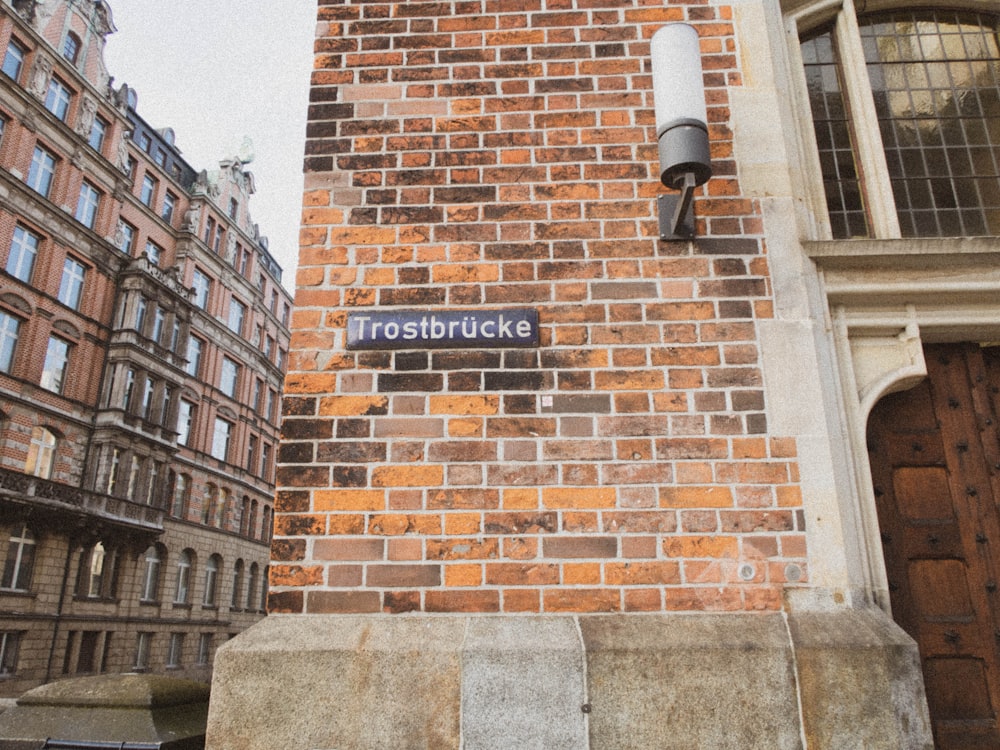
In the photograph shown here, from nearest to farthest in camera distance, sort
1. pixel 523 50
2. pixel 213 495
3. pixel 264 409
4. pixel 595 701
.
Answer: pixel 595 701, pixel 523 50, pixel 213 495, pixel 264 409

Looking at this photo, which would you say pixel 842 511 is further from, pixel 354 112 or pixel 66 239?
pixel 66 239

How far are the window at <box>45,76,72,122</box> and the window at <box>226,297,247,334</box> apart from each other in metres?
10.9

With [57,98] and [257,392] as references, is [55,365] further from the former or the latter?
[257,392]

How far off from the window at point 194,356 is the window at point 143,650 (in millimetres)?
10441

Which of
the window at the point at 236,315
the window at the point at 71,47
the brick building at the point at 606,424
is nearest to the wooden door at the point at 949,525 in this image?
the brick building at the point at 606,424

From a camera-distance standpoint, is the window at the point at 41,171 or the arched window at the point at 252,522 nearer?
the window at the point at 41,171

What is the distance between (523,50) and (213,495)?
31.4m

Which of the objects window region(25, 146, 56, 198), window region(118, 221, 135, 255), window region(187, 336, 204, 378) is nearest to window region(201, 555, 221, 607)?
window region(187, 336, 204, 378)

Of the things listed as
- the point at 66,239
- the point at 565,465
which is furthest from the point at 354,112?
the point at 66,239

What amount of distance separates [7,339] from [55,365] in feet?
7.26

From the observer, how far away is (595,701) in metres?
2.24

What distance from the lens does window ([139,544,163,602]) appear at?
1026 inches

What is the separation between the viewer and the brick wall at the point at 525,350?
2.52 meters

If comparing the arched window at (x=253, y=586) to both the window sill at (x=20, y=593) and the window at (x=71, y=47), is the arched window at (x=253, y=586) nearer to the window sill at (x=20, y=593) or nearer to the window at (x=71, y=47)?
the window sill at (x=20, y=593)
